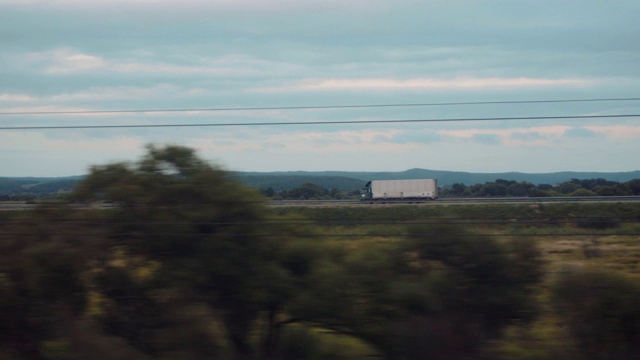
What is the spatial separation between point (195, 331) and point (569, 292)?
5147 millimetres

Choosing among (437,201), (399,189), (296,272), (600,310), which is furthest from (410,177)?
(600,310)

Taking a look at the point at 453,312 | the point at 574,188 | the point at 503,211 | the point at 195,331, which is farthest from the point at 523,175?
the point at 195,331

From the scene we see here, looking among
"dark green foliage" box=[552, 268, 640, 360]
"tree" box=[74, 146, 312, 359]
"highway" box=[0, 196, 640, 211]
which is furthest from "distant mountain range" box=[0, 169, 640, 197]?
"dark green foliage" box=[552, 268, 640, 360]

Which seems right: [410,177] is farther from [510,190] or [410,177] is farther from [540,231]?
[540,231]

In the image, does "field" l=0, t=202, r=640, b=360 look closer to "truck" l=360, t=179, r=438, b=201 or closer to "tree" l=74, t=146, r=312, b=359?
"tree" l=74, t=146, r=312, b=359

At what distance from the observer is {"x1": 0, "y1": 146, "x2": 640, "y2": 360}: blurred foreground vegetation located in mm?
9031

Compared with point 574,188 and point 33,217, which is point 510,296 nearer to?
point 574,188

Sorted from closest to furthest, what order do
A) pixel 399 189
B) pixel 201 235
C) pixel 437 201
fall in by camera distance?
1. pixel 201 235
2. pixel 437 201
3. pixel 399 189

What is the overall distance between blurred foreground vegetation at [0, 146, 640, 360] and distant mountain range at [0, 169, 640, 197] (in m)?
1.27

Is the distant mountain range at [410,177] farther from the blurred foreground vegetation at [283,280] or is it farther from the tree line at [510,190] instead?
the blurred foreground vegetation at [283,280]

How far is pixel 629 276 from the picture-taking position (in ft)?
30.7

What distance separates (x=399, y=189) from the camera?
12.9m

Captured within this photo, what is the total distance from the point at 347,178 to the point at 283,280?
3.89 meters

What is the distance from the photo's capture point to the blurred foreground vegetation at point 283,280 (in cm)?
903
